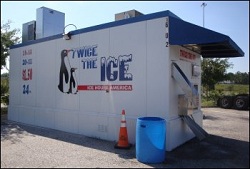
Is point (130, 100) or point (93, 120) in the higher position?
point (130, 100)

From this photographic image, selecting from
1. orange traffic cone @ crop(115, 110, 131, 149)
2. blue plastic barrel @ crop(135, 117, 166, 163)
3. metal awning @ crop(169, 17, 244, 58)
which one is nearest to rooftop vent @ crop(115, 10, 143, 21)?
metal awning @ crop(169, 17, 244, 58)

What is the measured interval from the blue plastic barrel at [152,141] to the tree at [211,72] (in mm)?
22516

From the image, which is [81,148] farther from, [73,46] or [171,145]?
[73,46]

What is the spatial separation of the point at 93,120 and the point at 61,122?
1.74m

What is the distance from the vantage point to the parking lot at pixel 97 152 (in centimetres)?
586

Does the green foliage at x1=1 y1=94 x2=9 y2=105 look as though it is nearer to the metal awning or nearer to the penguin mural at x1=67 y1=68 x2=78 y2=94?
the penguin mural at x1=67 y1=68 x2=78 y2=94

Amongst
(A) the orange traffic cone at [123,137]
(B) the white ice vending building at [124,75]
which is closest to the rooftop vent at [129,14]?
(B) the white ice vending building at [124,75]

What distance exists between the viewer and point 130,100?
7.97 metres

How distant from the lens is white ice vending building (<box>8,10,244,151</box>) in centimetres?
728

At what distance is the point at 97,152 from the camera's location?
6.84m

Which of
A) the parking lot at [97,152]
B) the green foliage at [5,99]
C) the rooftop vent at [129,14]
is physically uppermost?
the rooftop vent at [129,14]

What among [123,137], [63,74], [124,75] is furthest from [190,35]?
[63,74]

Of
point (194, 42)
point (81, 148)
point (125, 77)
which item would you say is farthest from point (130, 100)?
point (194, 42)

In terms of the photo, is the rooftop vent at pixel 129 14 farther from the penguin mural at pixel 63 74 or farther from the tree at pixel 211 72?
the tree at pixel 211 72
